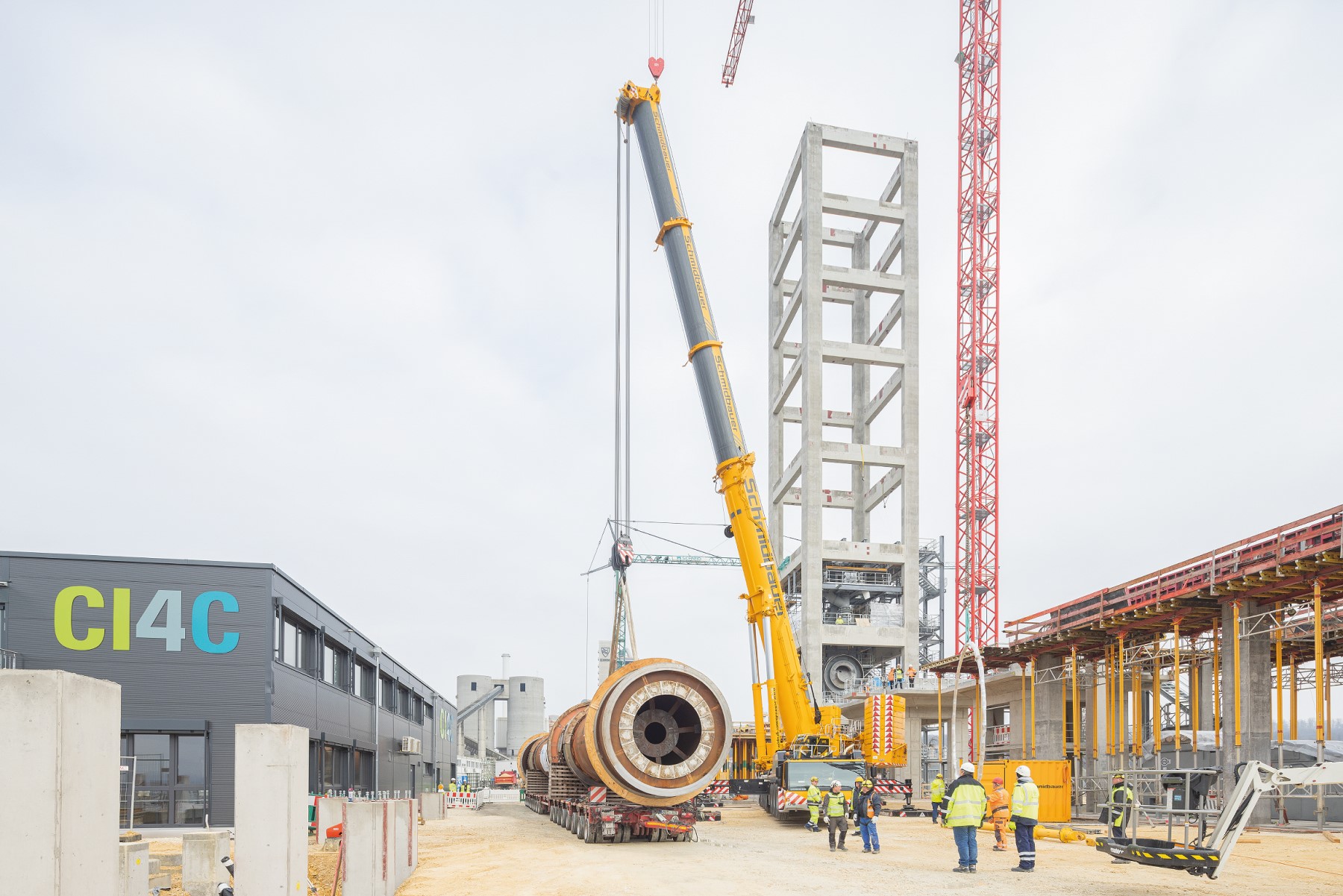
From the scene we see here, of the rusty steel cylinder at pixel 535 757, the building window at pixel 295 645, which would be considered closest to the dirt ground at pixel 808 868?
the rusty steel cylinder at pixel 535 757

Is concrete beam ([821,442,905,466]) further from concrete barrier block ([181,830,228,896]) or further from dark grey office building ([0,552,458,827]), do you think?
concrete barrier block ([181,830,228,896])

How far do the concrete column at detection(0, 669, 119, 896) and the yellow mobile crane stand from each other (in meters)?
22.5

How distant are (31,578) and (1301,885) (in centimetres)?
3066

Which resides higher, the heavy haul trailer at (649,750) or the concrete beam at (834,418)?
the concrete beam at (834,418)

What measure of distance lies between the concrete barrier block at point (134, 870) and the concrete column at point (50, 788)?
27.7 feet

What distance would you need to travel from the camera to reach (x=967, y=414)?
78188 millimetres

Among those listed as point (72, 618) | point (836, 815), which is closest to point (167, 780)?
point (72, 618)

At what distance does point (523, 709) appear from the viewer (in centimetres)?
11131

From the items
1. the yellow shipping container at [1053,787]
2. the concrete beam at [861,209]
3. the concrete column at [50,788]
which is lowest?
the yellow shipping container at [1053,787]

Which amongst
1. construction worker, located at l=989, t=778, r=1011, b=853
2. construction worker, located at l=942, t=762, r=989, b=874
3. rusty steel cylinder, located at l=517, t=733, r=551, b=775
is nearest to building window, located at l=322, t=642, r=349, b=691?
rusty steel cylinder, located at l=517, t=733, r=551, b=775

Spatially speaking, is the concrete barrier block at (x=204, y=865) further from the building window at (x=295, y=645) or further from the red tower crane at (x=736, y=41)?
the red tower crane at (x=736, y=41)

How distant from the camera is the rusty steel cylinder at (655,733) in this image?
22.4 meters

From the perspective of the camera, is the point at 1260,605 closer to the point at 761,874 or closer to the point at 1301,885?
the point at 1301,885

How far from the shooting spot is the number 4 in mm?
31422
